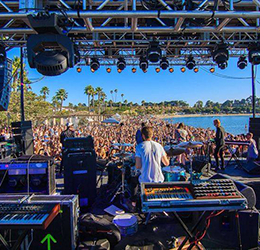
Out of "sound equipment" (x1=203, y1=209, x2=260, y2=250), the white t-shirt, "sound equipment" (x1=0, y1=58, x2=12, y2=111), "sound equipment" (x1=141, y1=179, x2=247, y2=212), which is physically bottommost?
"sound equipment" (x1=203, y1=209, x2=260, y2=250)

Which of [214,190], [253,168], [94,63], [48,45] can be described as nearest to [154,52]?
[48,45]

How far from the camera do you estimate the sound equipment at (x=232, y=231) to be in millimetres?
2539

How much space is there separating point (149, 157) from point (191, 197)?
0.75 metres

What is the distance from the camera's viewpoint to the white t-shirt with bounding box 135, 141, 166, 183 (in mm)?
2592

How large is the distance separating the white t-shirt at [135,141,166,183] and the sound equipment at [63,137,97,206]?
1.19 meters

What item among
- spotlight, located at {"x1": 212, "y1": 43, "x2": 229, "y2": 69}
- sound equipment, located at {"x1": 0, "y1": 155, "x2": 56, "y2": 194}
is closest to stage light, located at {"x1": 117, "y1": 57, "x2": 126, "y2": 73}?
spotlight, located at {"x1": 212, "y1": 43, "x2": 229, "y2": 69}

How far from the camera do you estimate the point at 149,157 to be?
260cm

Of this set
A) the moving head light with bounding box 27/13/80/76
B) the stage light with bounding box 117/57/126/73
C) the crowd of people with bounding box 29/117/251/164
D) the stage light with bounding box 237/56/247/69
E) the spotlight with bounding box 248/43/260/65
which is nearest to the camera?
the moving head light with bounding box 27/13/80/76

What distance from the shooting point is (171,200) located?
194cm

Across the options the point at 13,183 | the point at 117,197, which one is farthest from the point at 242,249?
the point at 13,183

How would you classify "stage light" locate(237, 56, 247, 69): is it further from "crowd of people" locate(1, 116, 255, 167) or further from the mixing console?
the mixing console

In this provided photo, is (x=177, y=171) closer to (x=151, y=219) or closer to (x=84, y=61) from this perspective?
(x=151, y=219)

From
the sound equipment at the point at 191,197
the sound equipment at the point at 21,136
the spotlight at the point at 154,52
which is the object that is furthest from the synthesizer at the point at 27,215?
the spotlight at the point at 154,52

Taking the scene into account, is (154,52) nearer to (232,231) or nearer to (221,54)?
(221,54)
